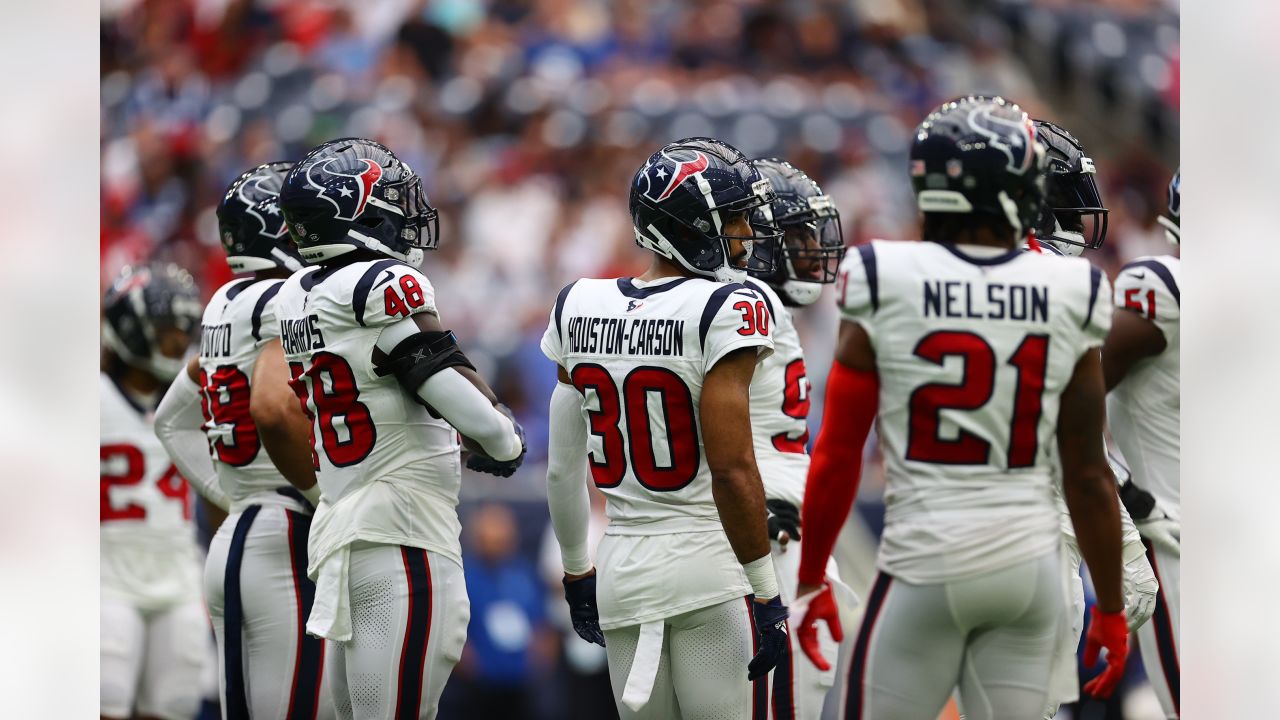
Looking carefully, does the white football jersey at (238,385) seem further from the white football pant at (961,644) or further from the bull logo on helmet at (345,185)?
the white football pant at (961,644)

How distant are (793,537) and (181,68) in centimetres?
911

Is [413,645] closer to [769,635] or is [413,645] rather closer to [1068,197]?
[769,635]

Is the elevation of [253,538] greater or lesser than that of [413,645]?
greater

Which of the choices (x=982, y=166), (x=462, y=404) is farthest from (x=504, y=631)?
(x=982, y=166)

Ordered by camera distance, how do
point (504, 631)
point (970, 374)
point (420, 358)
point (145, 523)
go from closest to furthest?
point (970, 374) < point (420, 358) < point (145, 523) < point (504, 631)

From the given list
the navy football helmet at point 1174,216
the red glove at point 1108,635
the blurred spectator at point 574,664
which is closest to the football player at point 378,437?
the red glove at point 1108,635

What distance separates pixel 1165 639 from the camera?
5.52 meters

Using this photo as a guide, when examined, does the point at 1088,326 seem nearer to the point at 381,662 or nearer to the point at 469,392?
the point at 469,392

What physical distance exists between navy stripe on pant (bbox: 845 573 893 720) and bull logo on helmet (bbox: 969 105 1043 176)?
3.31ft

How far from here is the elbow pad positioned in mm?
4398

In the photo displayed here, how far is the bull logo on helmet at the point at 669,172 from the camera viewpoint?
4.51 metres

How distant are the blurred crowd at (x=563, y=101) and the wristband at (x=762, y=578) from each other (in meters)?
5.88

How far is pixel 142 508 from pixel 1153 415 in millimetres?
3971
